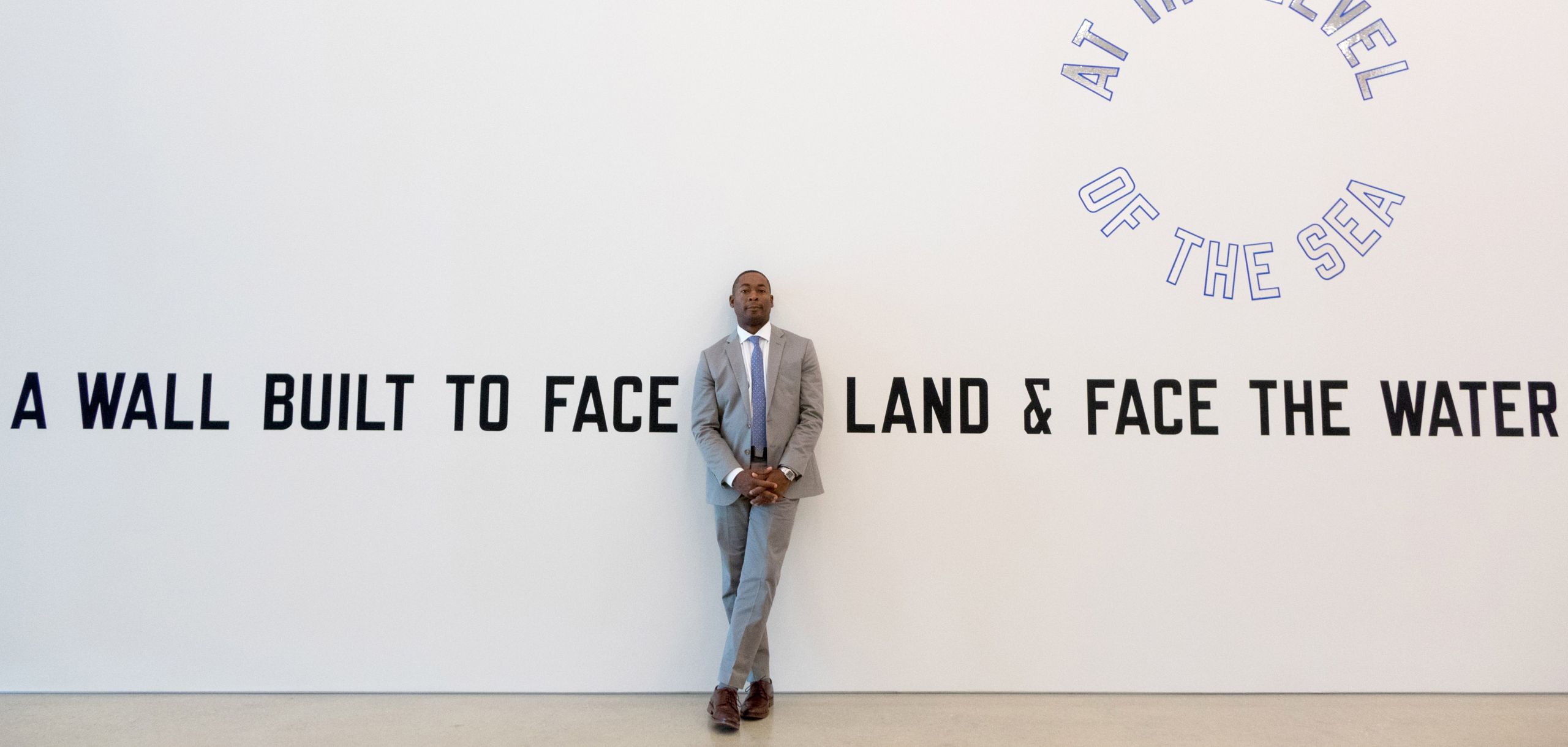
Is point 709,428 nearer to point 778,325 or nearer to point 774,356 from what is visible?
point 774,356

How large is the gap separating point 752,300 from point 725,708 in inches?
56.8

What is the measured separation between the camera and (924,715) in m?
3.69

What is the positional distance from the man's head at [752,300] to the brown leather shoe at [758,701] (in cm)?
129

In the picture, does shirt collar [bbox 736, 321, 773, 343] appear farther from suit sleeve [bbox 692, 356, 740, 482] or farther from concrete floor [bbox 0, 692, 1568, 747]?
concrete floor [bbox 0, 692, 1568, 747]

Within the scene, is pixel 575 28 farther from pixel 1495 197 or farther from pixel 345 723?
pixel 1495 197

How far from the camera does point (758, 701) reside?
3680 mm

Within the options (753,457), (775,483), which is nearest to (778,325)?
(753,457)

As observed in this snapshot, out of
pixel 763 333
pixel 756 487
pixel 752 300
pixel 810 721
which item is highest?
pixel 752 300

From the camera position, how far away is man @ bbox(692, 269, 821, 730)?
11.9 feet

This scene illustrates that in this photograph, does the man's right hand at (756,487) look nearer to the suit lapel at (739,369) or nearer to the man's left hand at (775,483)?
the man's left hand at (775,483)

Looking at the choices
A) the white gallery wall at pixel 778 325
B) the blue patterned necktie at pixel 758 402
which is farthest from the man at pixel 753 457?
the white gallery wall at pixel 778 325

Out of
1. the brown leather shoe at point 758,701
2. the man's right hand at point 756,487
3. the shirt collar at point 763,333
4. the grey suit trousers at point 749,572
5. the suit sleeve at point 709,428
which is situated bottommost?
the brown leather shoe at point 758,701

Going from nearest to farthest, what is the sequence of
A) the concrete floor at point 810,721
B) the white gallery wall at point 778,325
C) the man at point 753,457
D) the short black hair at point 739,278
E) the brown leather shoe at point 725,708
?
the concrete floor at point 810,721, the brown leather shoe at point 725,708, the man at point 753,457, the short black hair at point 739,278, the white gallery wall at point 778,325

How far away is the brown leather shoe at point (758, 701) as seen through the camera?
3.65 m
